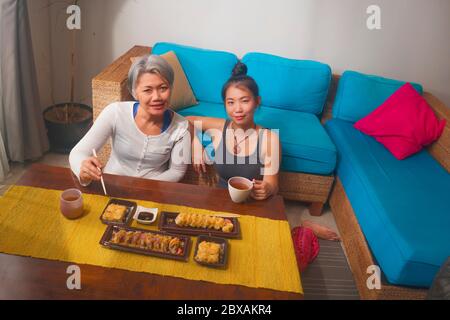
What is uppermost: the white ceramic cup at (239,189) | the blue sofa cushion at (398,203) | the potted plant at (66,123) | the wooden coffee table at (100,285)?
the white ceramic cup at (239,189)

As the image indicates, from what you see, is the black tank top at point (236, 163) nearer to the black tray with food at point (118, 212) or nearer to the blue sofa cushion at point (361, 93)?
the black tray with food at point (118, 212)

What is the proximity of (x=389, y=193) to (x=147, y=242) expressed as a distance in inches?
52.3

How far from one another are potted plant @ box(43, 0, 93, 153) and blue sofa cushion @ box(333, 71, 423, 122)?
1.86m

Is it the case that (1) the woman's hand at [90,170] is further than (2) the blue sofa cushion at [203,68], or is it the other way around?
(2) the blue sofa cushion at [203,68]

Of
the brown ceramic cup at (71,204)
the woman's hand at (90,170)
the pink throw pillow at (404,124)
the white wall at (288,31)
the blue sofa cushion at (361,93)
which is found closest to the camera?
the brown ceramic cup at (71,204)

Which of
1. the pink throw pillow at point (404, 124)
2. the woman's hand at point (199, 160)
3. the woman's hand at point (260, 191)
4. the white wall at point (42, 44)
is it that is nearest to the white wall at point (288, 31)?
the white wall at point (42, 44)

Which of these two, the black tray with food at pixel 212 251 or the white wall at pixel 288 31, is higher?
the white wall at pixel 288 31

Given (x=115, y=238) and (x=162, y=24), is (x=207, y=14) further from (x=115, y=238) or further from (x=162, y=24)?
(x=115, y=238)

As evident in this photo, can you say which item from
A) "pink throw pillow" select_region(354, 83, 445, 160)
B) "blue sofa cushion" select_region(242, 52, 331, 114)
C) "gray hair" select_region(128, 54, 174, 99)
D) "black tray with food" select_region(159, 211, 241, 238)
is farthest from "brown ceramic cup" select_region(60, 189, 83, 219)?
"pink throw pillow" select_region(354, 83, 445, 160)

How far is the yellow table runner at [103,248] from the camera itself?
1.09 metres

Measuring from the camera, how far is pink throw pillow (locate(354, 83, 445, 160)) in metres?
2.38

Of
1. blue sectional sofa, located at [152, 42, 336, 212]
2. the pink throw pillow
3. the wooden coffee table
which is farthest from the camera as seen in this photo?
blue sectional sofa, located at [152, 42, 336, 212]

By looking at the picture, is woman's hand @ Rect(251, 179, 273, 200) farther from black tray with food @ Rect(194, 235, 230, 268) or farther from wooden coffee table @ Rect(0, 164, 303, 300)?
wooden coffee table @ Rect(0, 164, 303, 300)

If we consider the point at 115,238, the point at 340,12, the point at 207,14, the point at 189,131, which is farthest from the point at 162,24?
the point at 115,238
